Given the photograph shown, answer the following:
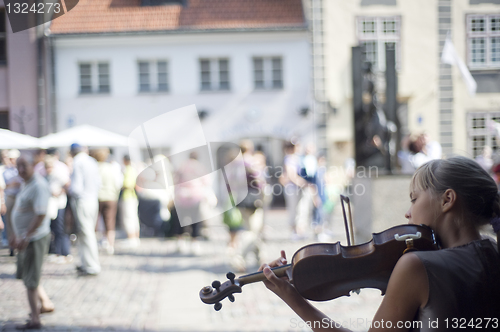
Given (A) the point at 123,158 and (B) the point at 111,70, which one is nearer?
(A) the point at 123,158

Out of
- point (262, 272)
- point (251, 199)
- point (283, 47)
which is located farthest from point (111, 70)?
point (262, 272)

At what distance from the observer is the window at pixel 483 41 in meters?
2.74

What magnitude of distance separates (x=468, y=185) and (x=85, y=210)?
17.2ft

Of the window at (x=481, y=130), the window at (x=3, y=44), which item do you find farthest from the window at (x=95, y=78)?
the window at (x=481, y=130)

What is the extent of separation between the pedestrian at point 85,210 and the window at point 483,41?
176 inches

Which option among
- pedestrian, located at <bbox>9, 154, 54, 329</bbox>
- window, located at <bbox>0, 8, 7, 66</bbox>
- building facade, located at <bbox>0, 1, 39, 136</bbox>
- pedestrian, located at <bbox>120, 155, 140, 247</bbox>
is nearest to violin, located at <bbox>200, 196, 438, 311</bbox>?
building facade, located at <bbox>0, 1, 39, 136</bbox>

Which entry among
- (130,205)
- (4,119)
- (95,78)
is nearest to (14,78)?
(4,119)

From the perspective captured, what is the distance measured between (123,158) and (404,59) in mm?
4940

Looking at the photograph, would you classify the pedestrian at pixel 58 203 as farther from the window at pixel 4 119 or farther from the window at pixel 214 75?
the window at pixel 214 75

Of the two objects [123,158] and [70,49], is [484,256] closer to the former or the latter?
[123,158]

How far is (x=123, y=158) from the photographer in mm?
8695

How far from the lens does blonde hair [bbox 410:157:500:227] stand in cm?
135

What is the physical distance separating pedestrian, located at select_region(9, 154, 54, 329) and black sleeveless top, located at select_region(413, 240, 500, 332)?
3552mm

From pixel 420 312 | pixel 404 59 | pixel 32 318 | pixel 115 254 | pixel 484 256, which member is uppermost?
pixel 404 59
